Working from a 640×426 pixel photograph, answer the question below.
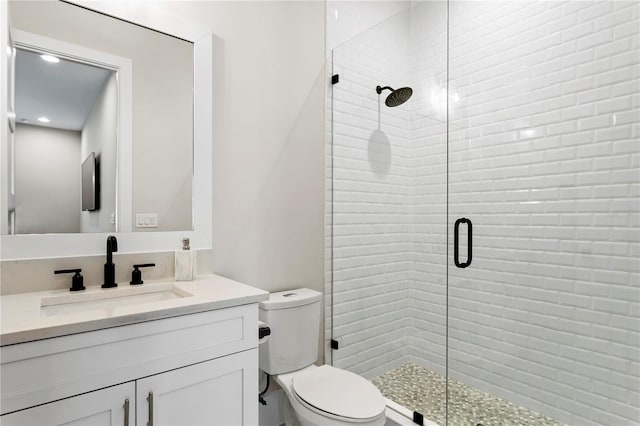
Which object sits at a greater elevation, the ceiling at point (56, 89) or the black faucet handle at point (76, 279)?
the ceiling at point (56, 89)

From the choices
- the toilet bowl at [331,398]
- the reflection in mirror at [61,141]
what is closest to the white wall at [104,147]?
the reflection in mirror at [61,141]

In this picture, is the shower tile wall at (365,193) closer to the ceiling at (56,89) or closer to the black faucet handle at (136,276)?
the black faucet handle at (136,276)

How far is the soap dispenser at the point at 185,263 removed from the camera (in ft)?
4.76

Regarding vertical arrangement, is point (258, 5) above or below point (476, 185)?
above

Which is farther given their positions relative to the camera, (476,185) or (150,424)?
(476,185)

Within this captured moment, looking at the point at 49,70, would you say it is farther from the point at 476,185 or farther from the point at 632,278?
the point at 632,278

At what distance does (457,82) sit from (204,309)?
1783 mm

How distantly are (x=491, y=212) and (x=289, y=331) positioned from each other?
1.23 metres

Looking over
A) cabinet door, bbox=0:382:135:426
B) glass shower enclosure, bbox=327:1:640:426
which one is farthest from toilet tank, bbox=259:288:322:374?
cabinet door, bbox=0:382:135:426

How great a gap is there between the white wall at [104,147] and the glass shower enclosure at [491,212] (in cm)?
112

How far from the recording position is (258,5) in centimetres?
178

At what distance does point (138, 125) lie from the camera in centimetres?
148

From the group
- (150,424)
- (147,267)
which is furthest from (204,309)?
(147,267)

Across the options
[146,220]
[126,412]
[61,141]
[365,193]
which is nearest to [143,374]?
[126,412]
